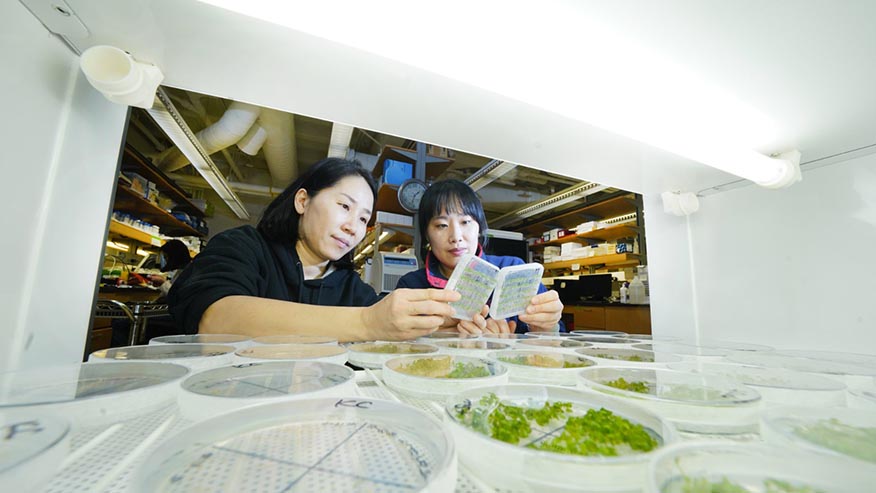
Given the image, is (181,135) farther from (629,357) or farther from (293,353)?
(629,357)

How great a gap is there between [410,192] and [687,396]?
107 inches

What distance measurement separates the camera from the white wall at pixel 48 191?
669 millimetres

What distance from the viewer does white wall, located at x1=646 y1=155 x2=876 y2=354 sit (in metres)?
1.13

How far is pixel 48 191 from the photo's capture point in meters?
0.76

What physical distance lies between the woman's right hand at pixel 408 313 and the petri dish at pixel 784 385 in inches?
22.9

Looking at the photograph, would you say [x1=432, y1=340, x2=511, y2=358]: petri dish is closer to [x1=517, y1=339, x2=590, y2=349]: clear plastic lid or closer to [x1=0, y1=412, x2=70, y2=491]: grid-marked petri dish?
[x1=517, y1=339, x2=590, y2=349]: clear plastic lid

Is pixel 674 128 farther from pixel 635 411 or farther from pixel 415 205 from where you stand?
pixel 415 205

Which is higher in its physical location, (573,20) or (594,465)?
(573,20)

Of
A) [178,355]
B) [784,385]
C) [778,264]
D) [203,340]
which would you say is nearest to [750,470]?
[784,385]

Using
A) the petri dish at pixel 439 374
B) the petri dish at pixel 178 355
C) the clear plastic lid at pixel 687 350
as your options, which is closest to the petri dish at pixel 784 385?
the clear plastic lid at pixel 687 350

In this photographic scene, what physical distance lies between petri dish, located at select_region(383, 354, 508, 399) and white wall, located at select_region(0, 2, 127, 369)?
0.80 meters

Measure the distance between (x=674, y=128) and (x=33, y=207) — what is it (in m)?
1.62

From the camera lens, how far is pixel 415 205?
10.2 feet

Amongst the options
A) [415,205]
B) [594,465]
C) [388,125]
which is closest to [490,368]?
[594,465]
